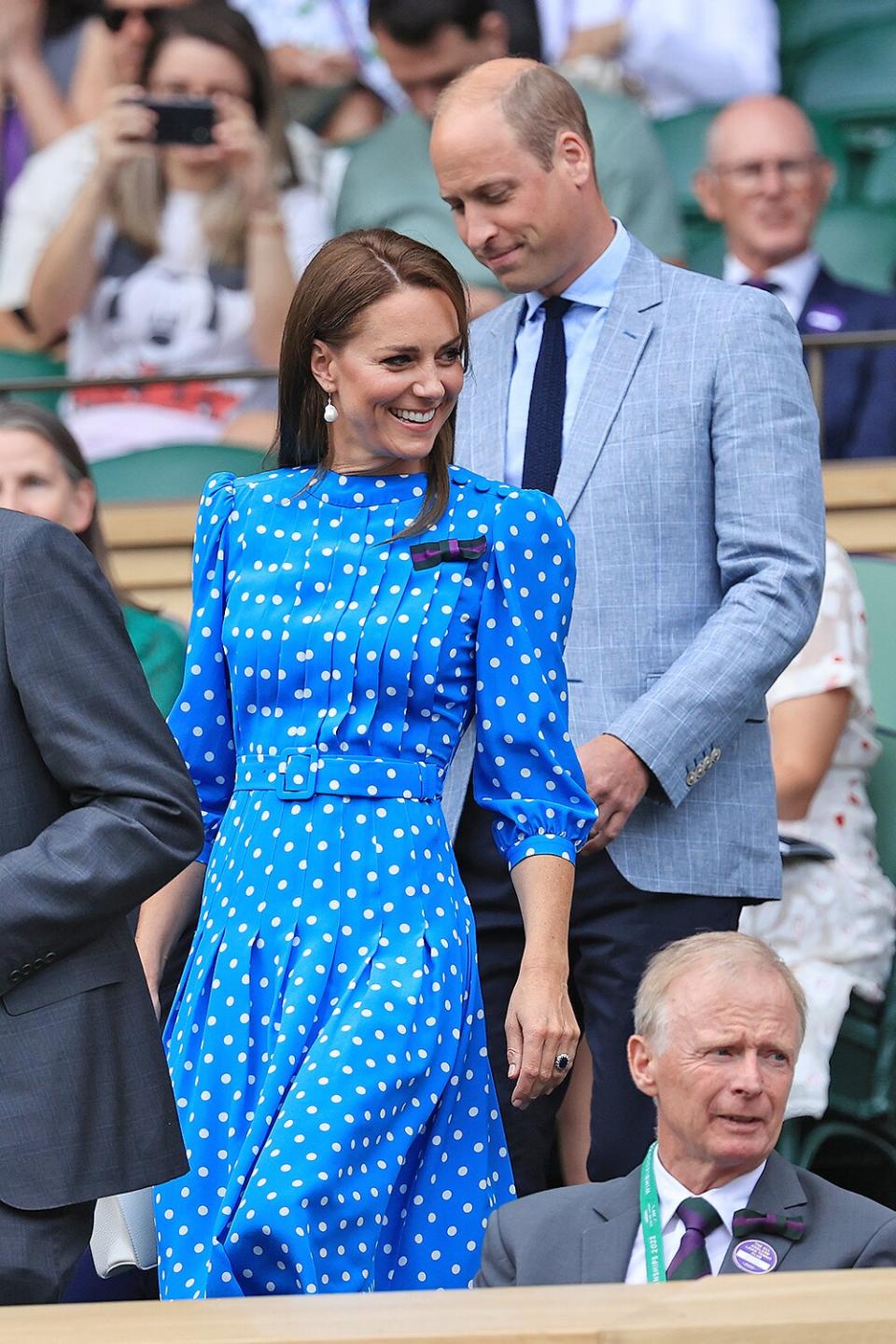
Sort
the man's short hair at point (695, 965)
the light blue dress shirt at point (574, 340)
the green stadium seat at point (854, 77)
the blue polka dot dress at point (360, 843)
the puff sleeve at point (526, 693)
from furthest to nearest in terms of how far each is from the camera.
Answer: the green stadium seat at point (854, 77) < the light blue dress shirt at point (574, 340) < the man's short hair at point (695, 965) < the puff sleeve at point (526, 693) < the blue polka dot dress at point (360, 843)

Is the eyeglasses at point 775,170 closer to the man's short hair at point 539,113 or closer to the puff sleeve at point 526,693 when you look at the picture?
the man's short hair at point 539,113

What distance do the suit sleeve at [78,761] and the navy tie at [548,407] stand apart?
1.13 metres

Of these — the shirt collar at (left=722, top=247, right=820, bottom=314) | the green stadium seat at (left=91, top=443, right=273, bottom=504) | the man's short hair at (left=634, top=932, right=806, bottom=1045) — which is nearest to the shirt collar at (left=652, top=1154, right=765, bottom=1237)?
the man's short hair at (left=634, top=932, right=806, bottom=1045)

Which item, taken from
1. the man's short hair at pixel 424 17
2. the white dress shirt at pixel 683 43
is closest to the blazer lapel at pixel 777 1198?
the man's short hair at pixel 424 17

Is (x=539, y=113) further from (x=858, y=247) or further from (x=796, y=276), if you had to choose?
(x=858, y=247)

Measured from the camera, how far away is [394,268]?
241 cm

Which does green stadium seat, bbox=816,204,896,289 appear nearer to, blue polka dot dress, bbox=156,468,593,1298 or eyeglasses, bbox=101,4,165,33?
eyeglasses, bbox=101,4,165,33

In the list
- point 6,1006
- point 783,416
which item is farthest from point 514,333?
point 6,1006

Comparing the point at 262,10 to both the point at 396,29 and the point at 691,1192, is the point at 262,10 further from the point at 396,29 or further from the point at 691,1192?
the point at 691,1192

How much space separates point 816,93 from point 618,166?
1.40 m

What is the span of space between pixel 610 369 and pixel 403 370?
66 cm

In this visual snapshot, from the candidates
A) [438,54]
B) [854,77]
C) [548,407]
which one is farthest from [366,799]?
[854,77]

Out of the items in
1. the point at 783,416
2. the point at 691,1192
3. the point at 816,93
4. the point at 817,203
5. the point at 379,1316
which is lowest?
the point at 691,1192

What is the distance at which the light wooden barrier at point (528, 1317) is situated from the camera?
132 centimetres
